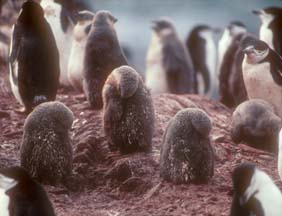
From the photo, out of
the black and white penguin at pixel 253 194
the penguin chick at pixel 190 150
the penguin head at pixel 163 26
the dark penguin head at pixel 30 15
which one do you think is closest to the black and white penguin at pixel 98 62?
the dark penguin head at pixel 30 15

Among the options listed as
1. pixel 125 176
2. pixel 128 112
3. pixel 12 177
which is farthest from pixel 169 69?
pixel 12 177

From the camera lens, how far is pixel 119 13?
79.0 feet

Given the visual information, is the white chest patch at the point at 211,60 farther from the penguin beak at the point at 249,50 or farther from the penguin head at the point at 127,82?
the penguin head at the point at 127,82

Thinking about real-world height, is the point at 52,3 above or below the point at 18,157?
above

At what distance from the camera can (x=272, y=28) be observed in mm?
9227

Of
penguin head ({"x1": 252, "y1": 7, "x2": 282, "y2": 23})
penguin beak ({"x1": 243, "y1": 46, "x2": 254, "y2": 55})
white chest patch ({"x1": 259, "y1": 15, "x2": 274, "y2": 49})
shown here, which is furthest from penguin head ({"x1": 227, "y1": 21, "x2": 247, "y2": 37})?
penguin beak ({"x1": 243, "y1": 46, "x2": 254, "y2": 55})

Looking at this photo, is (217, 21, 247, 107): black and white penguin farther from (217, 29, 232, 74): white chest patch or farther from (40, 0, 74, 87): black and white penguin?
(40, 0, 74, 87): black and white penguin

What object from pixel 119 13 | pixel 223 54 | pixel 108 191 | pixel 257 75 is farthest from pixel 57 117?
pixel 119 13

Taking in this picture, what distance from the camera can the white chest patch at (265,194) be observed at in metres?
5.21

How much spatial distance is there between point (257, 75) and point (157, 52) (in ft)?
10.5

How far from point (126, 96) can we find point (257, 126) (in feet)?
4.14

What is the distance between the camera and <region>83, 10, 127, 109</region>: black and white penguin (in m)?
7.45

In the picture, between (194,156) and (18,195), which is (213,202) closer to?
(194,156)

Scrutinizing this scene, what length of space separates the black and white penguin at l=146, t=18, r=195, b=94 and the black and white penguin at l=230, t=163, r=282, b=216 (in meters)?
5.53
